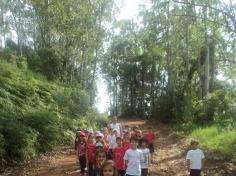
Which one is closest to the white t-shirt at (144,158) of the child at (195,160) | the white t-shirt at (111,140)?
the child at (195,160)

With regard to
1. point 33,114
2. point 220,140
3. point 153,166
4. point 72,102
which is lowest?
point 153,166

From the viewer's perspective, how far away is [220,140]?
59.9ft

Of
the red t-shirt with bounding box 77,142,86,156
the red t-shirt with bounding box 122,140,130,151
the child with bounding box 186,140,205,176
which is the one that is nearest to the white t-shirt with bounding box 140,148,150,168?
the red t-shirt with bounding box 122,140,130,151

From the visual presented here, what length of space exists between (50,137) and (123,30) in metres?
37.6

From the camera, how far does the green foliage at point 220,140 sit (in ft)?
53.5

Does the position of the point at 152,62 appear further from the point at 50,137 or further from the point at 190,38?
the point at 50,137

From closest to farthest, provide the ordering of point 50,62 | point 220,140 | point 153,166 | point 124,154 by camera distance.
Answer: point 124,154
point 153,166
point 220,140
point 50,62

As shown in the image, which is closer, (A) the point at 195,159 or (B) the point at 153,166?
(A) the point at 195,159

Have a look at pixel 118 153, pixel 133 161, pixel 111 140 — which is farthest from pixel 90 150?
pixel 133 161

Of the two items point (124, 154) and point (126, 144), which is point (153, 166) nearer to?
point (126, 144)

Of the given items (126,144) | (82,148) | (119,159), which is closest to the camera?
(119,159)

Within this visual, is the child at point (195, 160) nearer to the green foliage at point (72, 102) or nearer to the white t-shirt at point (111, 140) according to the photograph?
the white t-shirt at point (111, 140)

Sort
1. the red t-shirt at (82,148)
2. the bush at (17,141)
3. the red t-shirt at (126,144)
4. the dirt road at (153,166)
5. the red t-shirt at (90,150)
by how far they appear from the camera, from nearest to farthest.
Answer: the red t-shirt at (126,144), the red t-shirt at (90,150), the red t-shirt at (82,148), the dirt road at (153,166), the bush at (17,141)

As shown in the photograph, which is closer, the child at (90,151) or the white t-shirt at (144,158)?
the white t-shirt at (144,158)
